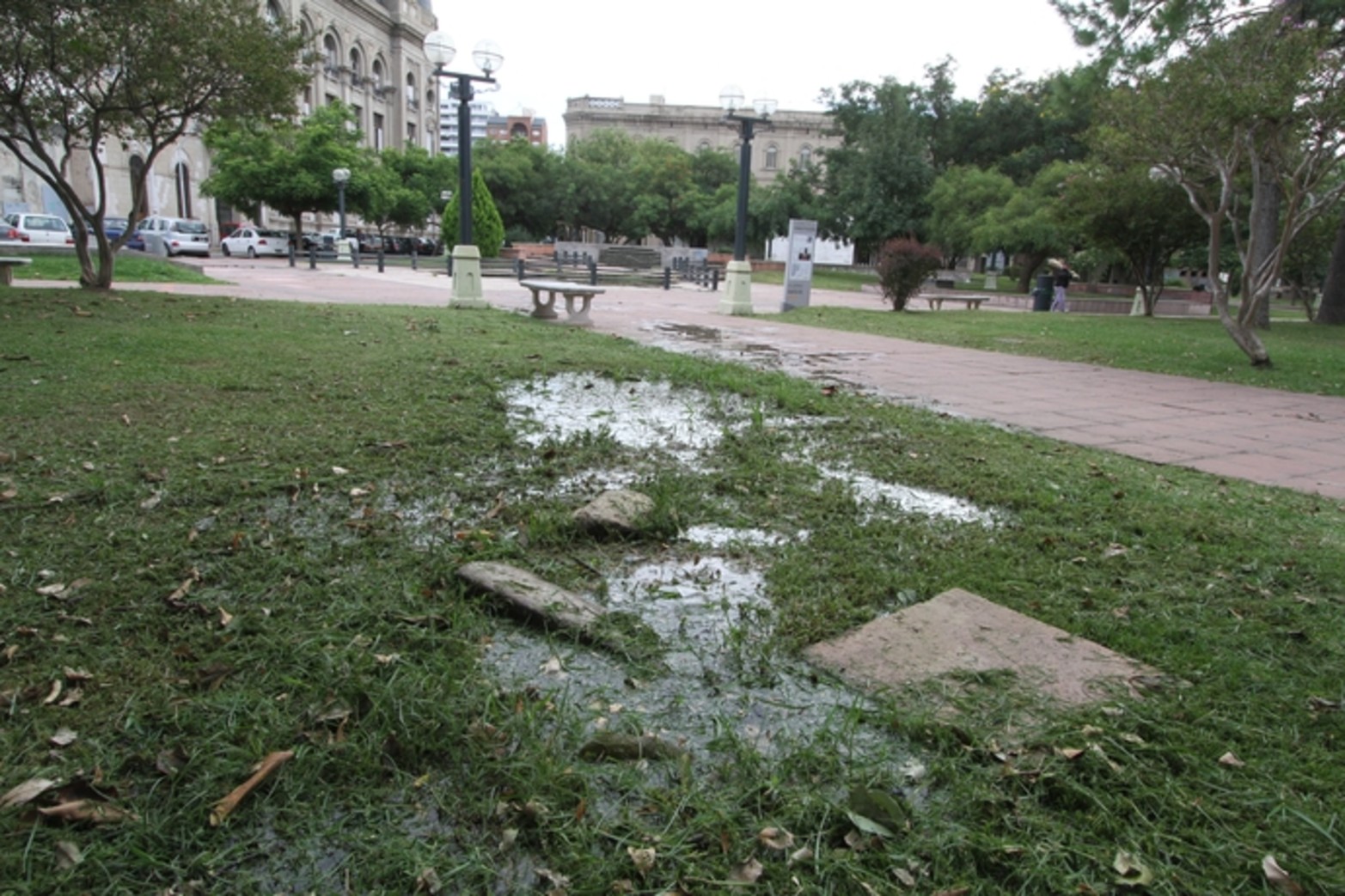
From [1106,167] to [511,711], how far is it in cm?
1865

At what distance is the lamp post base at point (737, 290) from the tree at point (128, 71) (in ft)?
25.7

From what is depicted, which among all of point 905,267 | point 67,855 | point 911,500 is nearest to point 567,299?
point 911,500

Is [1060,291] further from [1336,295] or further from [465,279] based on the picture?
[465,279]

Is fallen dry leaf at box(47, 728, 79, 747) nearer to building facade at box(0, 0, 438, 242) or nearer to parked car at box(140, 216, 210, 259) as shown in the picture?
parked car at box(140, 216, 210, 259)

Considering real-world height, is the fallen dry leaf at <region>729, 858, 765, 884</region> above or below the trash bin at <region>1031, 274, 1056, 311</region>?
below

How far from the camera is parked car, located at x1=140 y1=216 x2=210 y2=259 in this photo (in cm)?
3089

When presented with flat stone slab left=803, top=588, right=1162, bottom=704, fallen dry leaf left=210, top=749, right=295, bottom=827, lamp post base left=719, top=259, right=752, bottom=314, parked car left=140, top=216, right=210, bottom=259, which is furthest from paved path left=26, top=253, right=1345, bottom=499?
parked car left=140, top=216, right=210, bottom=259

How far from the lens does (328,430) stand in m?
4.60

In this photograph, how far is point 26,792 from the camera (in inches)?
68.4

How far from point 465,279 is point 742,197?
542 cm

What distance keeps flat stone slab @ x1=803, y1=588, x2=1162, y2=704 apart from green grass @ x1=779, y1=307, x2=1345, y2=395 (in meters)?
7.86

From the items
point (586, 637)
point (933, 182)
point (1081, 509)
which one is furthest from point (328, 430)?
point (933, 182)

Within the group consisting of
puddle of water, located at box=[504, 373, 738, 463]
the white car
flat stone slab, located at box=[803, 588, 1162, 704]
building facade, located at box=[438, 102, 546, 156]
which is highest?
building facade, located at box=[438, 102, 546, 156]

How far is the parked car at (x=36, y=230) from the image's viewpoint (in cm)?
2478
